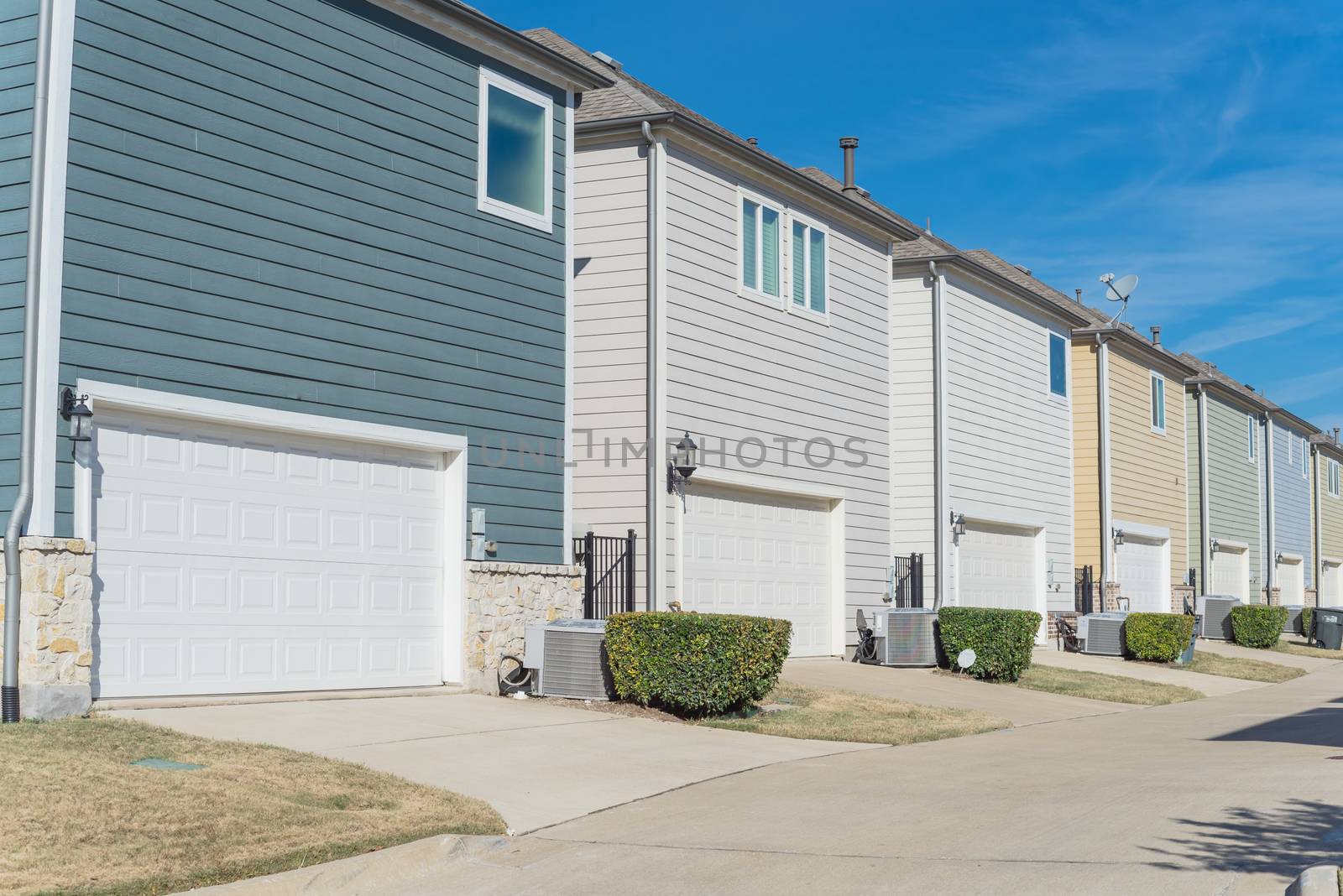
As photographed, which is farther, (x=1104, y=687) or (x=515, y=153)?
(x=1104, y=687)

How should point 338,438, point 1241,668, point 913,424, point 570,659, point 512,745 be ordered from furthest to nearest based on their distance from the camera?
point 1241,668
point 913,424
point 570,659
point 338,438
point 512,745

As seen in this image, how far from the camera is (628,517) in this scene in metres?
16.8

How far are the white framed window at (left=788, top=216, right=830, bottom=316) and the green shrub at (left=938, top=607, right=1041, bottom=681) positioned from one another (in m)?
4.84

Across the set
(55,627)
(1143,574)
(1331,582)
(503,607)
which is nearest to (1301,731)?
(503,607)

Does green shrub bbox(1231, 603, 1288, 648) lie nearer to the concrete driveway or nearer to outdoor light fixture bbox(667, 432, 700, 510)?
outdoor light fixture bbox(667, 432, 700, 510)

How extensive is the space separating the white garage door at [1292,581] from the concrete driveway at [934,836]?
115ft

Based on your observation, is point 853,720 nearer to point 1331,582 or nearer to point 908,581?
point 908,581

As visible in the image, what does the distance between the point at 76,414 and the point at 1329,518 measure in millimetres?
48874

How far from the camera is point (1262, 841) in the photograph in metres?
7.50

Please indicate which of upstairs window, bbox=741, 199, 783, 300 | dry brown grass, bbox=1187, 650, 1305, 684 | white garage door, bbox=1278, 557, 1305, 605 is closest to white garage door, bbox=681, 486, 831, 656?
upstairs window, bbox=741, 199, 783, 300

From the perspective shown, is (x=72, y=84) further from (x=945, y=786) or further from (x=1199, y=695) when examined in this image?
(x=1199, y=695)

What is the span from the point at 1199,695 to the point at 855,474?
18.7 feet

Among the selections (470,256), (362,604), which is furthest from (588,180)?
(362,604)

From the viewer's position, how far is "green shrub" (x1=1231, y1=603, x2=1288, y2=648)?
100ft
